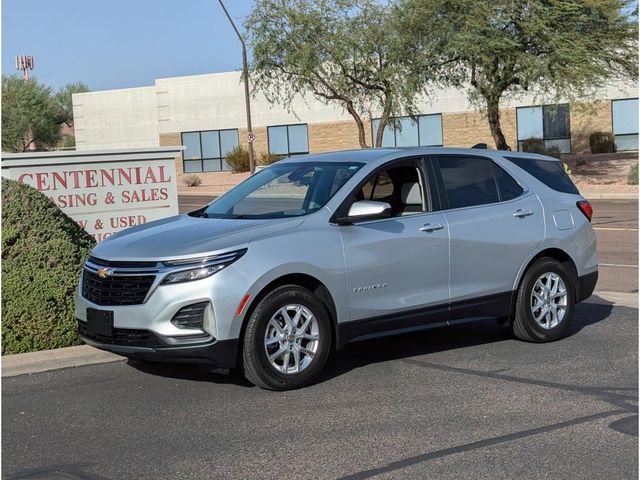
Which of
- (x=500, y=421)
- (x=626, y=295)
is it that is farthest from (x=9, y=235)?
(x=626, y=295)

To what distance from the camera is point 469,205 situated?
836 centimetres

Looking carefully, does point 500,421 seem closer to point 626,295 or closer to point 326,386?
point 326,386

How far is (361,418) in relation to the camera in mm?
6309

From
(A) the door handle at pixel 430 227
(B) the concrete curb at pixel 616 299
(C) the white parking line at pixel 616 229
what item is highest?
(A) the door handle at pixel 430 227

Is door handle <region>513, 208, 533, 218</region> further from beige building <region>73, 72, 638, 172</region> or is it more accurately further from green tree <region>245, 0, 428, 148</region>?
beige building <region>73, 72, 638, 172</region>

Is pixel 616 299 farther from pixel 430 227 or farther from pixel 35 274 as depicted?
pixel 35 274

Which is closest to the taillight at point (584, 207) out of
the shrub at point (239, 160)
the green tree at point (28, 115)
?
the shrub at point (239, 160)

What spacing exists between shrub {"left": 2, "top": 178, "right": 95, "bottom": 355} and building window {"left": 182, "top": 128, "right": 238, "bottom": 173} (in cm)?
4951

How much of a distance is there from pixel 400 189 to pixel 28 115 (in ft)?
218

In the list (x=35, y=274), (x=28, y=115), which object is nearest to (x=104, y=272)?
(x=35, y=274)

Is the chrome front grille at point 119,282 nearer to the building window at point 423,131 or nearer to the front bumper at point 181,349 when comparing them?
the front bumper at point 181,349

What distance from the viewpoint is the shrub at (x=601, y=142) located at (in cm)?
4788

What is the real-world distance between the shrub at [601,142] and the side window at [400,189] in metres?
41.8

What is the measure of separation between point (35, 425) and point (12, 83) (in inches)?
2717
